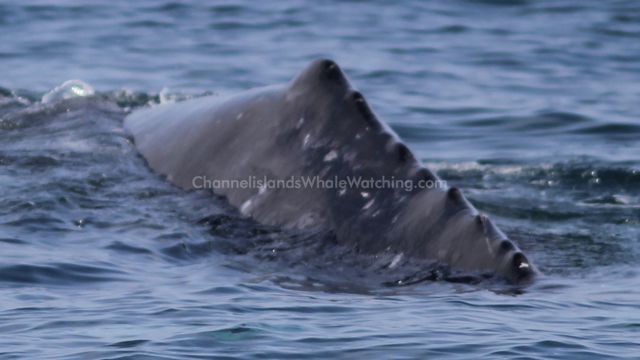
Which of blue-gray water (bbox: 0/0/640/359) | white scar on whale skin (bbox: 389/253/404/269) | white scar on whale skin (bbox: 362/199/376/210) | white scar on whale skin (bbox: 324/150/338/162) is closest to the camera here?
blue-gray water (bbox: 0/0/640/359)

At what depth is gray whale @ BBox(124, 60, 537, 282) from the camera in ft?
25.4

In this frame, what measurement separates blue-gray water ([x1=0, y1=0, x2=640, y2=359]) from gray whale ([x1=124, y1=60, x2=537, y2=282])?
16 centimetres

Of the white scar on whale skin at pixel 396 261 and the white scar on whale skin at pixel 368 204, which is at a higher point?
the white scar on whale skin at pixel 368 204

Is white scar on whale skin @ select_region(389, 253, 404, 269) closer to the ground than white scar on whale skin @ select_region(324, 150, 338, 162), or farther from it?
closer to the ground

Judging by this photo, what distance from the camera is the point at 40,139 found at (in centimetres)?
1159

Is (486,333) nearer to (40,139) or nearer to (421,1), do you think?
(40,139)

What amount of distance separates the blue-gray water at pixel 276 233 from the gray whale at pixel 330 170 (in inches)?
6.4

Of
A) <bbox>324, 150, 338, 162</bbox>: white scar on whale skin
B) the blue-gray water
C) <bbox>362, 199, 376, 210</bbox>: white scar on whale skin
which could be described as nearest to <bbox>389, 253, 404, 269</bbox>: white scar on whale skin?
the blue-gray water

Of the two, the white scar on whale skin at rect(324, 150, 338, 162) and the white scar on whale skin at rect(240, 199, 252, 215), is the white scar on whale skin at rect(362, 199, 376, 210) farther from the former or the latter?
the white scar on whale skin at rect(240, 199, 252, 215)

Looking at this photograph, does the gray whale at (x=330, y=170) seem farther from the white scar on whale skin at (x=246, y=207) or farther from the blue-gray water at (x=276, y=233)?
the blue-gray water at (x=276, y=233)

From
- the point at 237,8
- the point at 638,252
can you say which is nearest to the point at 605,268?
the point at 638,252

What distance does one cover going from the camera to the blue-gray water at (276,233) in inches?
274

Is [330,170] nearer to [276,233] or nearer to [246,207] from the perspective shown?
[276,233]

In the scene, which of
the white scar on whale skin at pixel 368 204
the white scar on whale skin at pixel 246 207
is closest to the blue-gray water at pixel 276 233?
the white scar on whale skin at pixel 246 207
